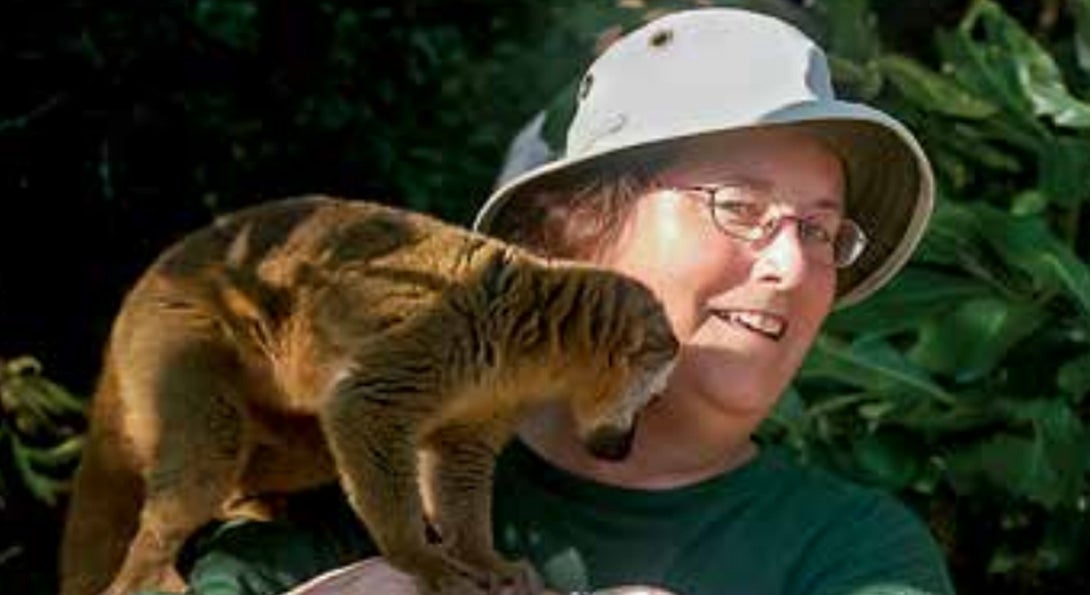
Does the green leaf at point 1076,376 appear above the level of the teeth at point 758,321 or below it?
below

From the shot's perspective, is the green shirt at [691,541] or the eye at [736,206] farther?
the eye at [736,206]

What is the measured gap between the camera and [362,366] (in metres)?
3.72

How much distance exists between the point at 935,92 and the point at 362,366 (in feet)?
6.76

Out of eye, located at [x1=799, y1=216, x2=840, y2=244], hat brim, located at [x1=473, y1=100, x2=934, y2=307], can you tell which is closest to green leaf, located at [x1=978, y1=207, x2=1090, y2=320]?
hat brim, located at [x1=473, y1=100, x2=934, y2=307]

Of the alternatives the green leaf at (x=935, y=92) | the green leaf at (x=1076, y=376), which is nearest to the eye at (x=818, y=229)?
the green leaf at (x=1076, y=376)

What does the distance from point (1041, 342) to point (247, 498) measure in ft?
6.51

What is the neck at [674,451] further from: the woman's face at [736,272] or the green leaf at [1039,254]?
Result: the green leaf at [1039,254]

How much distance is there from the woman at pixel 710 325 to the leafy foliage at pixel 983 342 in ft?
4.84

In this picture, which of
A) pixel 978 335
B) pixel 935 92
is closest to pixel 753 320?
pixel 978 335

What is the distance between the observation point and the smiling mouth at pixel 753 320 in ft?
11.7

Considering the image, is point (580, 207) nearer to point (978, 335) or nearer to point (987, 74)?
point (978, 335)

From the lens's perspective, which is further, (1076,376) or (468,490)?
(1076,376)

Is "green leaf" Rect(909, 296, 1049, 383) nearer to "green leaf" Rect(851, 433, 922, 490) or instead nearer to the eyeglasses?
"green leaf" Rect(851, 433, 922, 490)

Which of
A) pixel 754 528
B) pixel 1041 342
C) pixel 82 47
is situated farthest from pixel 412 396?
pixel 82 47
